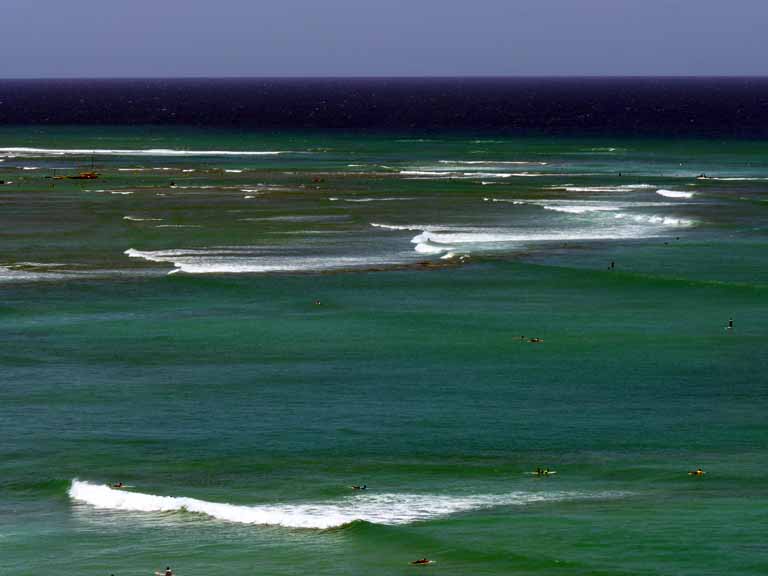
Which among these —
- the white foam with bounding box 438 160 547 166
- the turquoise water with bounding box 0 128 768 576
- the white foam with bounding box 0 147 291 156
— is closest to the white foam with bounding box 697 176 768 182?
the turquoise water with bounding box 0 128 768 576

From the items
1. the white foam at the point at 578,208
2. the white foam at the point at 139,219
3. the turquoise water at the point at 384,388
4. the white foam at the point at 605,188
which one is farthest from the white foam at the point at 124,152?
the white foam at the point at 139,219

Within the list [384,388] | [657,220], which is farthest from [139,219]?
[384,388]

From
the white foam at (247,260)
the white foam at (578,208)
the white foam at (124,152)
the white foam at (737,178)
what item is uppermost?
the white foam at (124,152)

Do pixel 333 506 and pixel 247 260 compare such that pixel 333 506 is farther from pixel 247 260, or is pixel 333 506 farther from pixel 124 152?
pixel 124 152

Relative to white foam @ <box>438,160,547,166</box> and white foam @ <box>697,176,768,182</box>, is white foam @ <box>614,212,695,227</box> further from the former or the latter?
white foam @ <box>438,160,547,166</box>

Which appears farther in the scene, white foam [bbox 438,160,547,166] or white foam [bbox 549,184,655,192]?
white foam [bbox 438,160,547,166]

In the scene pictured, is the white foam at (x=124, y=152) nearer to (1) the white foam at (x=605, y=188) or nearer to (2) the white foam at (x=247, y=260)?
(1) the white foam at (x=605, y=188)

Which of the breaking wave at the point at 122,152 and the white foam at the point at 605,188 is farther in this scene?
the breaking wave at the point at 122,152
